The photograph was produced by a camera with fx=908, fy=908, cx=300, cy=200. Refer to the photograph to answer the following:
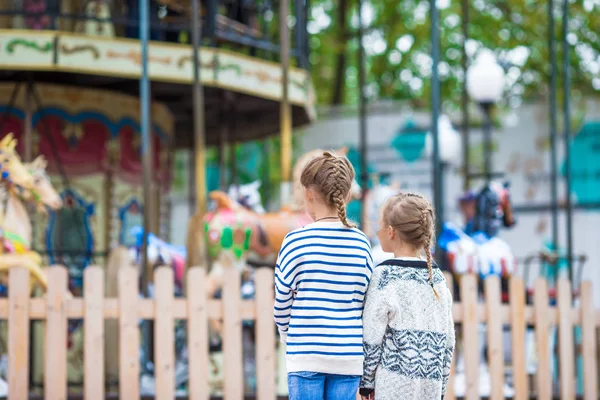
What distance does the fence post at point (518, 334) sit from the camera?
668 centimetres

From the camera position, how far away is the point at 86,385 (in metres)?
6.03

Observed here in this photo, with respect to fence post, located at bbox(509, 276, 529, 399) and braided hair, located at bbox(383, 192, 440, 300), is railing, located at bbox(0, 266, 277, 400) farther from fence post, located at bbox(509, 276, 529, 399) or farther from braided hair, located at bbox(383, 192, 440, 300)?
braided hair, located at bbox(383, 192, 440, 300)

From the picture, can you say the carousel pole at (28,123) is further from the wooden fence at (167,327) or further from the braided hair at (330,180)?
the braided hair at (330,180)

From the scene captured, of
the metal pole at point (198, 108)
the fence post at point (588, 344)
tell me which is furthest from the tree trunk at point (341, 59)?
the fence post at point (588, 344)

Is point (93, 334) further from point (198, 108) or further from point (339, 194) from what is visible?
point (339, 194)

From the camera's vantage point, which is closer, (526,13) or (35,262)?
(35,262)

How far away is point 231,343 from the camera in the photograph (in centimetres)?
621

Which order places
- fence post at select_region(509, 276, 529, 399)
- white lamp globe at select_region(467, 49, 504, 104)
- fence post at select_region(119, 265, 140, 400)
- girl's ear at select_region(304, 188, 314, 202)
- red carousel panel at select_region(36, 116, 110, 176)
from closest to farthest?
girl's ear at select_region(304, 188, 314, 202)
fence post at select_region(119, 265, 140, 400)
fence post at select_region(509, 276, 529, 399)
red carousel panel at select_region(36, 116, 110, 176)
white lamp globe at select_region(467, 49, 504, 104)

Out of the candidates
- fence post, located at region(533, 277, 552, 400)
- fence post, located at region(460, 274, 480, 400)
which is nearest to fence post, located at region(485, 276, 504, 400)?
fence post, located at region(460, 274, 480, 400)

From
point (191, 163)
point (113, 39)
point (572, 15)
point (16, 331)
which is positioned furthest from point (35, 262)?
point (572, 15)

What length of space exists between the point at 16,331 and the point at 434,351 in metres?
3.37

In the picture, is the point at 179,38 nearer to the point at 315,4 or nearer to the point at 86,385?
the point at 86,385

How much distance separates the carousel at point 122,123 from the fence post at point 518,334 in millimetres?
2450

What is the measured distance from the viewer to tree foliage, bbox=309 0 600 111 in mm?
16859
